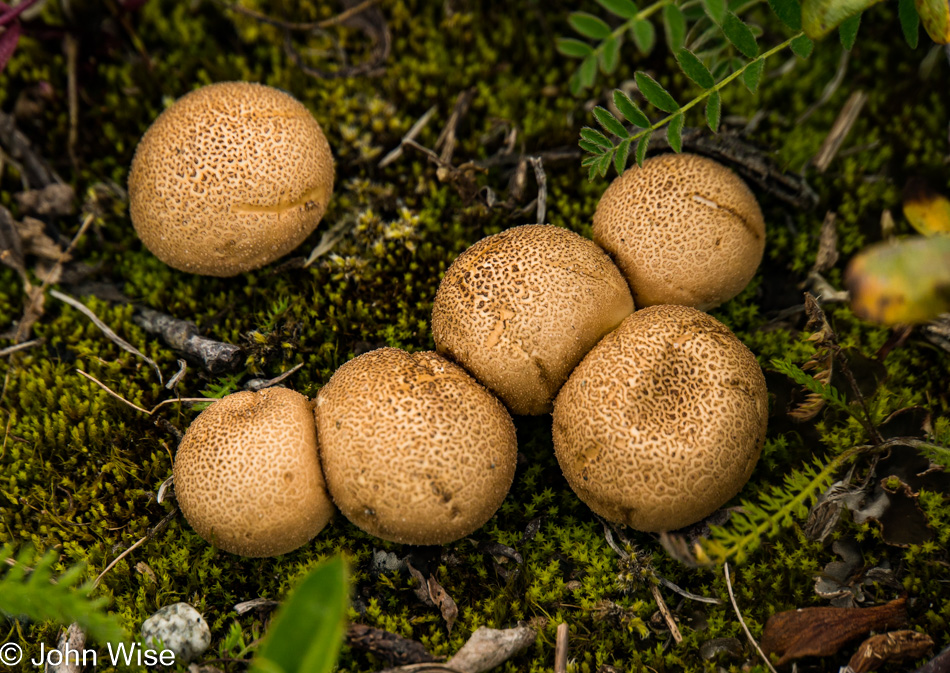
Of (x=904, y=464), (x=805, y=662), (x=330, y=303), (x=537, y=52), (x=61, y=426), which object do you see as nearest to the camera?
(x=805, y=662)

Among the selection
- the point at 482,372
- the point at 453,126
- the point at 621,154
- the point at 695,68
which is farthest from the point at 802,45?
the point at 482,372

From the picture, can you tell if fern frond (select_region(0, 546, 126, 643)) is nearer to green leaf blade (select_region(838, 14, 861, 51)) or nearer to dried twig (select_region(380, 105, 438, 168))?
dried twig (select_region(380, 105, 438, 168))

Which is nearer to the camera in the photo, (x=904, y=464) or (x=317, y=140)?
(x=904, y=464)

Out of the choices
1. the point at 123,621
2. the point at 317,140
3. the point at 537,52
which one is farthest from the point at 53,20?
the point at 123,621

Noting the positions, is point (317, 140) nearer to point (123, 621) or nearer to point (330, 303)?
point (330, 303)

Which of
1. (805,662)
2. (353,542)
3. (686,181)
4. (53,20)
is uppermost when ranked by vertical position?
(53,20)

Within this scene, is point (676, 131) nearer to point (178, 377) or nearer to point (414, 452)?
point (414, 452)
